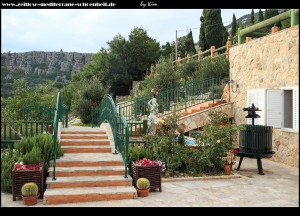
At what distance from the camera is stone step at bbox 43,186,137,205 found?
5959mm

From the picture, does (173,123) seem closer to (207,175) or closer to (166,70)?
(207,175)

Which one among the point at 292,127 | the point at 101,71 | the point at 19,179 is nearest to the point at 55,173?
the point at 19,179

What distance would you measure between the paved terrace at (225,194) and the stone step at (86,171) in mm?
850

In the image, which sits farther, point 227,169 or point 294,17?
point 294,17

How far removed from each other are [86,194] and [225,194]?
2.64 meters

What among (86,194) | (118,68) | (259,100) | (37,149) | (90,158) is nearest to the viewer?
(86,194)

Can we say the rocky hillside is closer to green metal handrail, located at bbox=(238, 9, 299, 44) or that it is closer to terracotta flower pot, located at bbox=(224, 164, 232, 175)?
green metal handrail, located at bbox=(238, 9, 299, 44)

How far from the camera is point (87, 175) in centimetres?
697

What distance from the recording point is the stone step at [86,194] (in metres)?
5.96

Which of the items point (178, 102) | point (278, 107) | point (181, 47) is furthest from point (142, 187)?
point (181, 47)

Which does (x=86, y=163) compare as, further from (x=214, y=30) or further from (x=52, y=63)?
(x=52, y=63)
